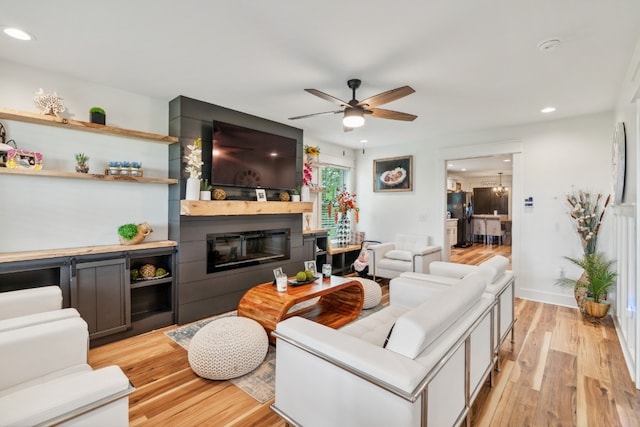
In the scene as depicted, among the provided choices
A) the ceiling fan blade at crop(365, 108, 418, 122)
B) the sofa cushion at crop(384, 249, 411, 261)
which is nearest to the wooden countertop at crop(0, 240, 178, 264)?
the ceiling fan blade at crop(365, 108, 418, 122)

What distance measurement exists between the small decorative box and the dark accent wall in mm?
1148

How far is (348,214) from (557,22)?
456cm

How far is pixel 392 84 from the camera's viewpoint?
3.03 meters

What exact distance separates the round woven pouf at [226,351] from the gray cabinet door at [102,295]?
1122mm

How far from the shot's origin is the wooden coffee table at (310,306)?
2.69 meters

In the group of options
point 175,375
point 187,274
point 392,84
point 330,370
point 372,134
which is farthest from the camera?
point 372,134

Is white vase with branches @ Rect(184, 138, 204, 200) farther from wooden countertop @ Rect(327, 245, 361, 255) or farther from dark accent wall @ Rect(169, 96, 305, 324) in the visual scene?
wooden countertop @ Rect(327, 245, 361, 255)

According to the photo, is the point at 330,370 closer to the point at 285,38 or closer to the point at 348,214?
the point at 285,38

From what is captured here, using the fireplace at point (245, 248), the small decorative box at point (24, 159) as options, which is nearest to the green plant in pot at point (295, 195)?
the fireplace at point (245, 248)

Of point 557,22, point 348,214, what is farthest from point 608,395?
point 348,214

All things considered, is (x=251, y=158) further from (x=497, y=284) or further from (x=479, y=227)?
(x=479, y=227)

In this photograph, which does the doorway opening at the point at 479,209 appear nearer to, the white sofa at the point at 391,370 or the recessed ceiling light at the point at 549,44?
the recessed ceiling light at the point at 549,44

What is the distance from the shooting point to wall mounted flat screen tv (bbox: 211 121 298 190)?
A: 364 cm

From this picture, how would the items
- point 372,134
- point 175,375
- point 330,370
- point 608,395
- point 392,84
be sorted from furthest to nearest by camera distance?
point 372,134, point 392,84, point 175,375, point 608,395, point 330,370
